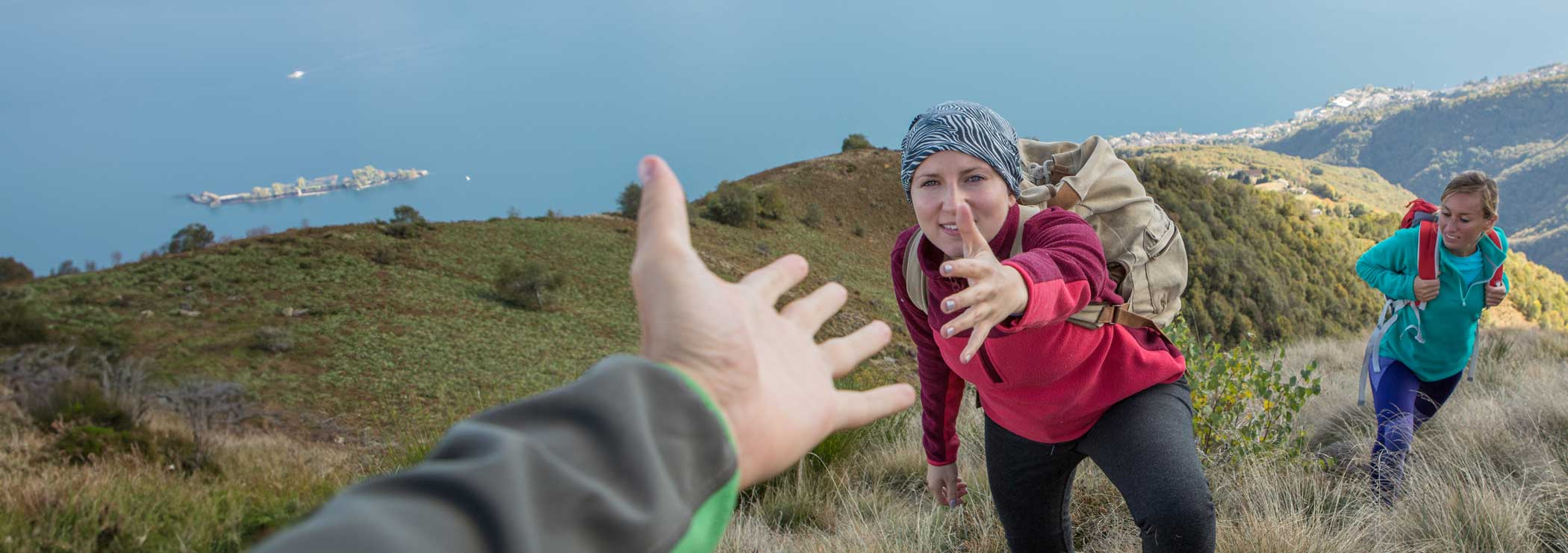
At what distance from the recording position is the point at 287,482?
3662mm

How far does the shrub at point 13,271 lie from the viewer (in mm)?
14781

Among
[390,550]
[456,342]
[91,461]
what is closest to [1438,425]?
[390,550]

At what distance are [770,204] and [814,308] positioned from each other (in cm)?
2541

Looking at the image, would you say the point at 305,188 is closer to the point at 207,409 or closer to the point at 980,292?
the point at 207,409

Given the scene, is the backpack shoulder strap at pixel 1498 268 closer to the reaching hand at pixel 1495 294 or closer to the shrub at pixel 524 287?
the reaching hand at pixel 1495 294

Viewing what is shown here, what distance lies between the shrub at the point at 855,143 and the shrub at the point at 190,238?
998 inches

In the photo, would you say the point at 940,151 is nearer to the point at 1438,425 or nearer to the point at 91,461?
the point at 1438,425

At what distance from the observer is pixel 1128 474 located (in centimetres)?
196

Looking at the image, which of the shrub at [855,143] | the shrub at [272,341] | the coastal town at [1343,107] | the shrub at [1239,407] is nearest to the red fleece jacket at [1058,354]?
the shrub at [1239,407]

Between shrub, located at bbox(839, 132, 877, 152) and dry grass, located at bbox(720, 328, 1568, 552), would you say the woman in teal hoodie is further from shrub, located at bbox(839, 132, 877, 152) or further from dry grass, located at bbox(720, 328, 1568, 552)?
shrub, located at bbox(839, 132, 877, 152)

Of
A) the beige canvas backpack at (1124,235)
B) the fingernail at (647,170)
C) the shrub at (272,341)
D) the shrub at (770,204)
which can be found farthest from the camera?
the shrub at (770,204)

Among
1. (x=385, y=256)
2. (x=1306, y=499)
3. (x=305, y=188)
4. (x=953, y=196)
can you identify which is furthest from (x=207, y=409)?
(x=305, y=188)

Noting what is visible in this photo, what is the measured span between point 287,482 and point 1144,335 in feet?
12.2

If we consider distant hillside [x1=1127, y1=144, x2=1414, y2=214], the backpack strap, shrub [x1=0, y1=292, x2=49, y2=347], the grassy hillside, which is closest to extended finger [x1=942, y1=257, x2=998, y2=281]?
the grassy hillside
